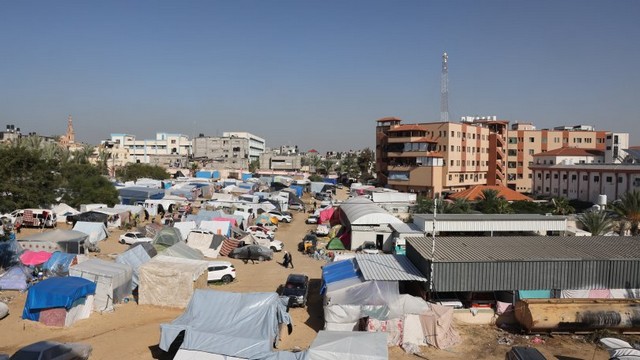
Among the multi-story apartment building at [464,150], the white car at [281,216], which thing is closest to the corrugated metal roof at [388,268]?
the white car at [281,216]

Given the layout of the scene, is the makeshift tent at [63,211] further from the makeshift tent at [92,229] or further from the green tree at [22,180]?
the makeshift tent at [92,229]

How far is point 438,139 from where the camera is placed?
2356 inches

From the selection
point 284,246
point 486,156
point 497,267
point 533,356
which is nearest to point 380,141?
point 486,156

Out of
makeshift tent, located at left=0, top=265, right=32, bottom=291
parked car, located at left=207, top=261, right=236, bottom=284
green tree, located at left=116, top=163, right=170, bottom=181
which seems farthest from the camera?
green tree, located at left=116, top=163, right=170, bottom=181

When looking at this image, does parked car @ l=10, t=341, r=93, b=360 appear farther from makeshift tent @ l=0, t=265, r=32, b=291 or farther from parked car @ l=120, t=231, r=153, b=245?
parked car @ l=120, t=231, r=153, b=245

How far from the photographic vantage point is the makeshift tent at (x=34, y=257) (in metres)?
21.2

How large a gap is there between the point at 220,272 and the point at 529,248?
13.0 m

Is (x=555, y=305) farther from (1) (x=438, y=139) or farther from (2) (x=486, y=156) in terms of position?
(2) (x=486, y=156)

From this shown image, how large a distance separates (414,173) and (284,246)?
104ft

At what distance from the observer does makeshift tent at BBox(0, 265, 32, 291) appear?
61.7 feet

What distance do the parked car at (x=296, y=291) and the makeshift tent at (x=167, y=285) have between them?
3483 millimetres

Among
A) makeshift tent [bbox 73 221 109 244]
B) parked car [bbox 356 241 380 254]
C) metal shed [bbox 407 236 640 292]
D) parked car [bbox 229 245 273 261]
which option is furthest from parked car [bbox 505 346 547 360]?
makeshift tent [bbox 73 221 109 244]

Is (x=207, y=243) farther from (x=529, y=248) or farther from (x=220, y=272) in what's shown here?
(x=529, y=248)

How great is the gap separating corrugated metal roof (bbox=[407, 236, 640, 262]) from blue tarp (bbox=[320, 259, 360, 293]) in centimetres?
261
